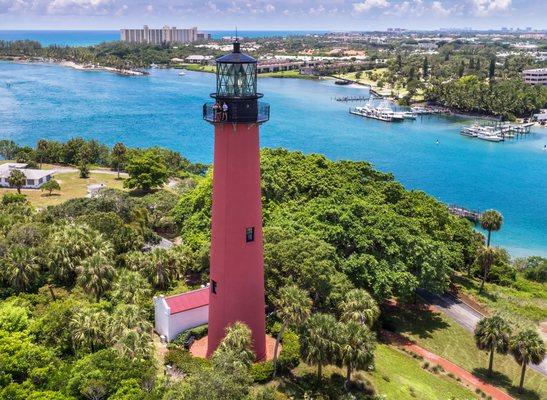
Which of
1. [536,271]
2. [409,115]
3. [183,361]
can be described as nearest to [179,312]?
[183,361]

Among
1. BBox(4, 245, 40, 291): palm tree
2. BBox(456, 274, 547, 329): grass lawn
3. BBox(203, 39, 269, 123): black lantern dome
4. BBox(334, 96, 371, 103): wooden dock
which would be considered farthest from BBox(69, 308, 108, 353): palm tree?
BBox(334, 96, 371, 103): wooden dock

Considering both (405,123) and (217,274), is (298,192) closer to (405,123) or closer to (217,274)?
(217,274)

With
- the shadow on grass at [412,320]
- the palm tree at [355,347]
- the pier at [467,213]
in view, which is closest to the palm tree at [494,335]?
the shadow on grass at [412,320]

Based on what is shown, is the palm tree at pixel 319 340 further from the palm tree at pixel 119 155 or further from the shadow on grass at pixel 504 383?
the palm tree at pixel 119 155

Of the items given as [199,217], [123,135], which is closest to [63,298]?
[199,217]

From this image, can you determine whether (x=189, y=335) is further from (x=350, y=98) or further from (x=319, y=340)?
(x=350, y=98)

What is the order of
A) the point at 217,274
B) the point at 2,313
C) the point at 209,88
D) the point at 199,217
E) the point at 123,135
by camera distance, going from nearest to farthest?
the point at 217,274, the point at 2,313, the point at 199,217, the point at 123,135, the point at 209,88

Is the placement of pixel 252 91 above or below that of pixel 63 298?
above

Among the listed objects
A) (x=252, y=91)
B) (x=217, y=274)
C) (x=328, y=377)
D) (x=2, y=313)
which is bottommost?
(x=328, y=377)
